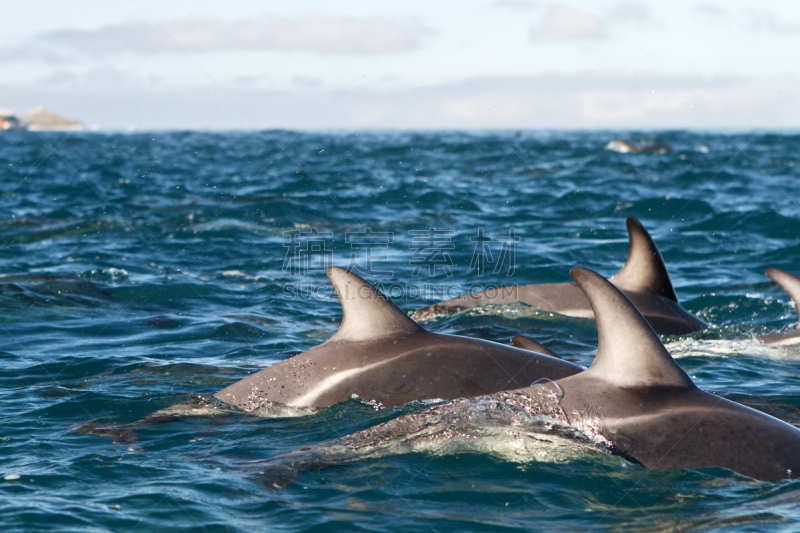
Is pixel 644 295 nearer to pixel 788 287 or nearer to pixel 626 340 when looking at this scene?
pixel 788 287

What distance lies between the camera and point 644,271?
10.7 meters

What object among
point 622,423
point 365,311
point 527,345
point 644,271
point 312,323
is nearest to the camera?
point 622,423

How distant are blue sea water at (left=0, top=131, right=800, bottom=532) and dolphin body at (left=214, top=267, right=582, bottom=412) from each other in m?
0.22

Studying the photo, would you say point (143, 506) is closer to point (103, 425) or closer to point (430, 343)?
point (103, 425)

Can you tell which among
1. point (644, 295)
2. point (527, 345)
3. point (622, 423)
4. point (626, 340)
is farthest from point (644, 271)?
point (622, 423)

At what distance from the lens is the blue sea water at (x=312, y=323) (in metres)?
5.28

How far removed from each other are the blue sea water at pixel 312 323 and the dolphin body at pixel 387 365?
0.71 feet

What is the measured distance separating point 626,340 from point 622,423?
59cm

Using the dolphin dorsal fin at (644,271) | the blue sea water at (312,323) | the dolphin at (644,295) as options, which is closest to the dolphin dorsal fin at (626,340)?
the blue sea water at (312,323)

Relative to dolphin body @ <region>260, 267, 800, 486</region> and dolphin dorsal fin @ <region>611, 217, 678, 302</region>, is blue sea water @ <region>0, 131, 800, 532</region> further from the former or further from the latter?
dolphin dorsal fin @ <region>611, 217, 678, 302</region>

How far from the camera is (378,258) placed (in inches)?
672

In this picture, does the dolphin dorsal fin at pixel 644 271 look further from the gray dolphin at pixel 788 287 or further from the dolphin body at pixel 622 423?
the dolphin body at pixel 622 423

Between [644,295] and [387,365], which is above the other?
[644,295]

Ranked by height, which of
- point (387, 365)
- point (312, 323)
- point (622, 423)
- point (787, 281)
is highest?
point (787, 281)
